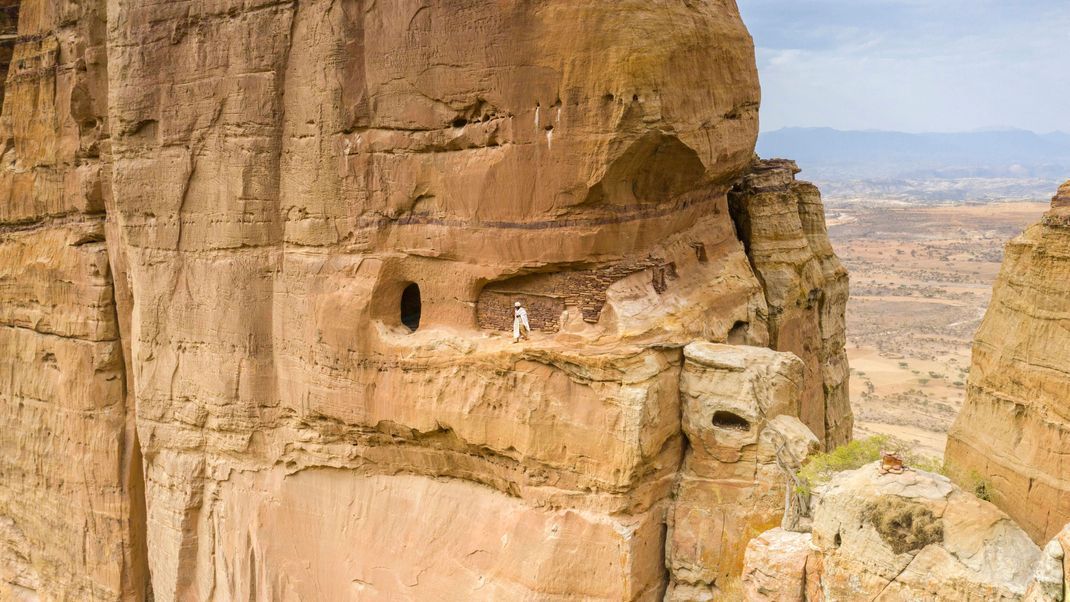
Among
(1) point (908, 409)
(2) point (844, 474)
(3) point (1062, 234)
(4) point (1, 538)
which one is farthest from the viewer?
(1) point (908, 409)

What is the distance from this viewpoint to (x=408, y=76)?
12844 mm

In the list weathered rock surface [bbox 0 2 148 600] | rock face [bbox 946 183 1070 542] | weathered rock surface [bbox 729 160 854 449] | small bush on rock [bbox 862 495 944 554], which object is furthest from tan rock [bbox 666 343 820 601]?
weathered rock surface [bbox 0 2 148 600]

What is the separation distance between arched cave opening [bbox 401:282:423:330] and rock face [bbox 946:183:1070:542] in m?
8.94

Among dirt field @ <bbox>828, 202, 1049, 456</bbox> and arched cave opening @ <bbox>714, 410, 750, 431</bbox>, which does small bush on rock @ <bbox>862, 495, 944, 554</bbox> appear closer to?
arched cave opening @ <bbox>714, 410, 750, 431</bbox>

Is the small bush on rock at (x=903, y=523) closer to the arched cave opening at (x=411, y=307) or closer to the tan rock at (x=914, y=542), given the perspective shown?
the tan rock at (x=914, y=542)

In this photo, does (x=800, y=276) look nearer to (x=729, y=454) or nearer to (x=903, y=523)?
(x=729, y=454)

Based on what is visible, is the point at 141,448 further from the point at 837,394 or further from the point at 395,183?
the point at 837,394

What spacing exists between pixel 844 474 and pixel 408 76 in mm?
8413

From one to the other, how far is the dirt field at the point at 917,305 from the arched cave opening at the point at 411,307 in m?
28.0

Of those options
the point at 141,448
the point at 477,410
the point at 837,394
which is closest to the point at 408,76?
the point at 477,410

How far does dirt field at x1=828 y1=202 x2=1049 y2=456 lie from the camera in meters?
44.7

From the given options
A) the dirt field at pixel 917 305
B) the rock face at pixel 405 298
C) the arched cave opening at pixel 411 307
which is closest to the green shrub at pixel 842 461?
the rock face at pixel 405 298

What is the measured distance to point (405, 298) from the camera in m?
14.5

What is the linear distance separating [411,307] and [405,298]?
0.64 feet
